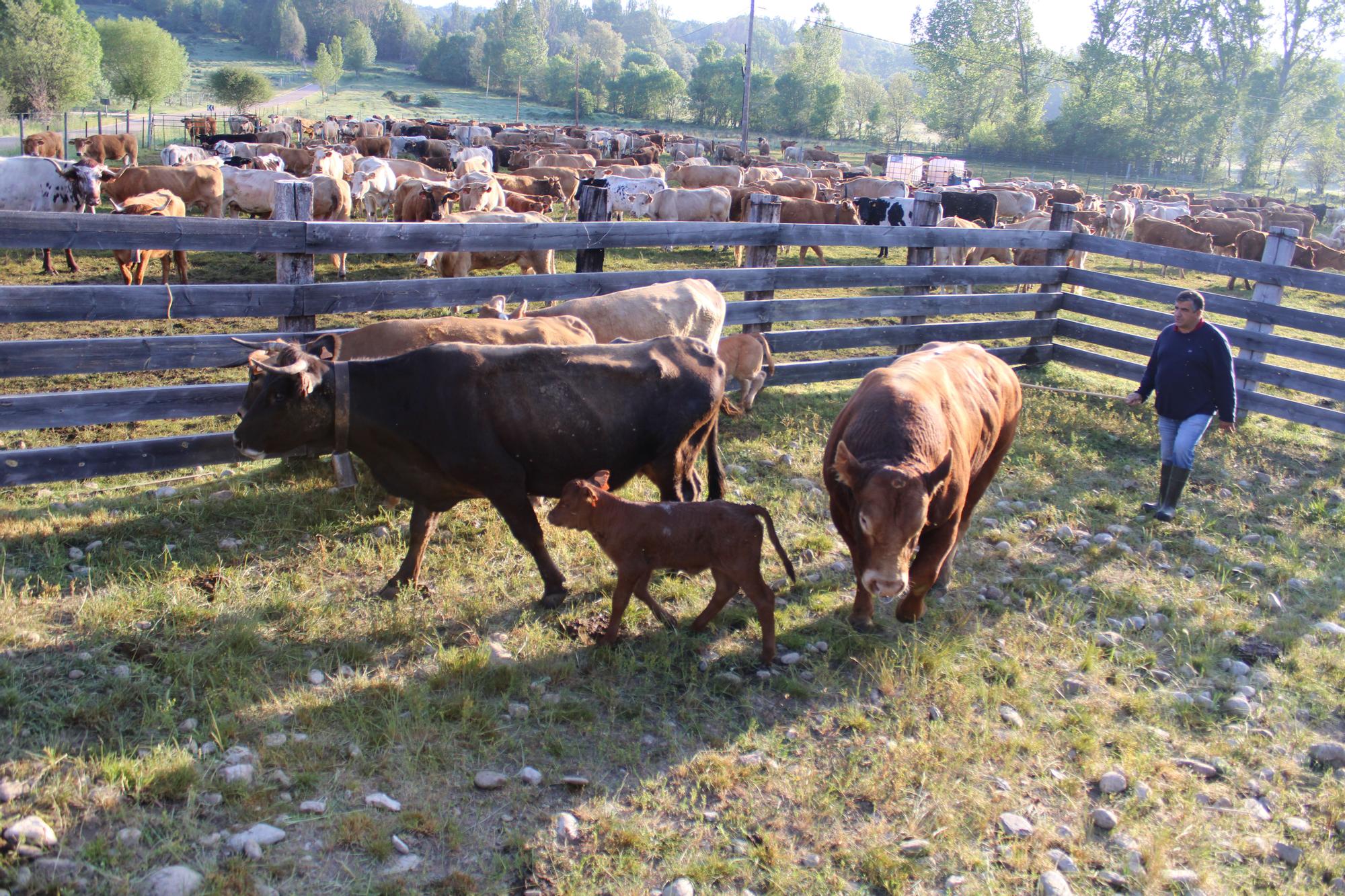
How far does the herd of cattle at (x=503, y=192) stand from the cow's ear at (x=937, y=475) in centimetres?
535

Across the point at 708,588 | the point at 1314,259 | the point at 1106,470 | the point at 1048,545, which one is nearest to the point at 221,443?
the point at 708,588

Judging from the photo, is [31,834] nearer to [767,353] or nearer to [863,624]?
[863,624]

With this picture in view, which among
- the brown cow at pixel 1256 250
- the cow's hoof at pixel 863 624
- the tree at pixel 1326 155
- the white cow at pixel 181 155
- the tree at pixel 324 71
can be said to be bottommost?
the cow's hoof at pixel 863 624

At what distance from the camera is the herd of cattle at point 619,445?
4.82 meters

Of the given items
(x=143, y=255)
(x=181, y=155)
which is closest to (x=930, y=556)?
(x=143, y=255)

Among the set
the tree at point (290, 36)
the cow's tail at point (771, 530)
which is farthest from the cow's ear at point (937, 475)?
the tree at point (290, 36)

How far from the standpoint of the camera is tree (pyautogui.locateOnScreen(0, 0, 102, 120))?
157 feet

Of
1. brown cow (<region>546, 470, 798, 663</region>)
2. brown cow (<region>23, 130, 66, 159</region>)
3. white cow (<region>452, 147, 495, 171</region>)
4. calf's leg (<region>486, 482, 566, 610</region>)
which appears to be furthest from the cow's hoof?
brown cow (<region>23, 130, 66, 159</region>)

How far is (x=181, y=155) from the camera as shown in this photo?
29688 mm

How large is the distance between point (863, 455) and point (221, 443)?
4.50m

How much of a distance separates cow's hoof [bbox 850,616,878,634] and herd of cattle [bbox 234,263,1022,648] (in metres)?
0.02

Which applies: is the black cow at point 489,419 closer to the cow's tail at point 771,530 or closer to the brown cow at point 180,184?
the cow's tail at point 771,530

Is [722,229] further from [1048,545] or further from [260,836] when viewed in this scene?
[260,836]

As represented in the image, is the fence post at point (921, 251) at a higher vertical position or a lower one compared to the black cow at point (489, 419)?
higher
